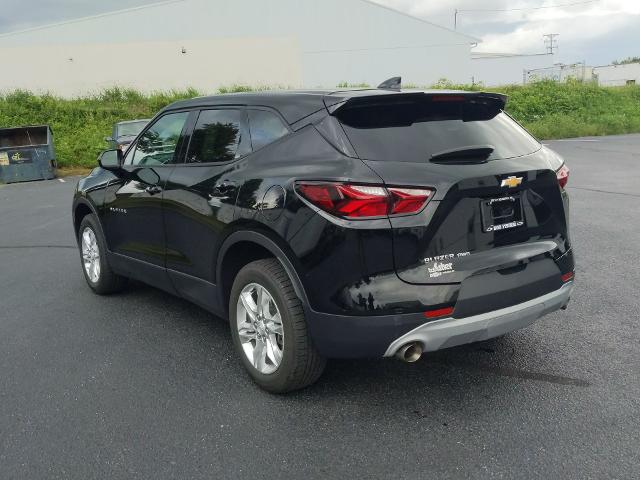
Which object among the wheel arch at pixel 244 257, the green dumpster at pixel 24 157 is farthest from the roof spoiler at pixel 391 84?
the green dumpster at pixel 24 157

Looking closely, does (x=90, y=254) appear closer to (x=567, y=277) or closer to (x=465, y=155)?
(x=465, y=155)

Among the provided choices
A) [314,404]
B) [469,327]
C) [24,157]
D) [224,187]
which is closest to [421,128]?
[469,327]

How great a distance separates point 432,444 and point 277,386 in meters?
0.92

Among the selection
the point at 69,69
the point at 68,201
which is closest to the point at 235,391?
the point at 68,201

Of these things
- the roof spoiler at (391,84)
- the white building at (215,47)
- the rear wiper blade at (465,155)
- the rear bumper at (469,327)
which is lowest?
the rear bumper at (469,327)

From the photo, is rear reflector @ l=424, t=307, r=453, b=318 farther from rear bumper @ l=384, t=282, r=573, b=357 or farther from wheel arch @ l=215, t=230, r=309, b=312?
wheel arch @ l=215, t=230, r=309, b=312

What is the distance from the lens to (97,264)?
5.63 metres

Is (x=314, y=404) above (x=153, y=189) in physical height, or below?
below

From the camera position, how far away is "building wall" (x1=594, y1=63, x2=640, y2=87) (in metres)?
62.1

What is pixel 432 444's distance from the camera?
293 cm

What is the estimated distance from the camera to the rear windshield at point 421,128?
3105 millimetres

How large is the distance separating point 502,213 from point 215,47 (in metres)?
32.9

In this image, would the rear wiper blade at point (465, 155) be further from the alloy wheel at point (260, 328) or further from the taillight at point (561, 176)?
the alloy wheel at point (260, 328)

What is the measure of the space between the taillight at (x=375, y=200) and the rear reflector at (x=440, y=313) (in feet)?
1.60
